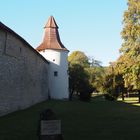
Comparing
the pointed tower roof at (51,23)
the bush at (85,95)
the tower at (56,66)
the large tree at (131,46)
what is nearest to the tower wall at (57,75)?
the tower at (56,66)

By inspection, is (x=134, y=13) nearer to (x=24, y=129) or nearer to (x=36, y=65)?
(x=36, y=65)

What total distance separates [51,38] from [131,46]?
19453mm

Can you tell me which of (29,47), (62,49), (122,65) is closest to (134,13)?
(122,65)

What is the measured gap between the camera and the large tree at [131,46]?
31766 millimetres

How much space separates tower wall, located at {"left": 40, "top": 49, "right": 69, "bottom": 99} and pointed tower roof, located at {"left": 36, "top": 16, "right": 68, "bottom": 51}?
103cm

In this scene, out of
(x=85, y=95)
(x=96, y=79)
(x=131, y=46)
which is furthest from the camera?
(x=96, y=79)

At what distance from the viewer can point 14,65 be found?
957 inches

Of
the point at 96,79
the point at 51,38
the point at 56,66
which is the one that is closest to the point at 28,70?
the point at 56,66

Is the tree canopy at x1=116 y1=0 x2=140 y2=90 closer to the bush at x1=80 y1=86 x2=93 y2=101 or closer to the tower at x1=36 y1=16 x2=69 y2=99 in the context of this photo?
the bush at x1=80 y1=86 x2=93 y2=101

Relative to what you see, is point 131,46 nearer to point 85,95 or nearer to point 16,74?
point 16,74

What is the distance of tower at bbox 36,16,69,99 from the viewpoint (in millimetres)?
47344

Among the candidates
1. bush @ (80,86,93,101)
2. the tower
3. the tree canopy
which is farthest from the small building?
the tree canopy

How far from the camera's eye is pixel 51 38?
50.1m

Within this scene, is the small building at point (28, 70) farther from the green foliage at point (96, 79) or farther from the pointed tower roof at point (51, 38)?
the green foliage at point (96, 79)
